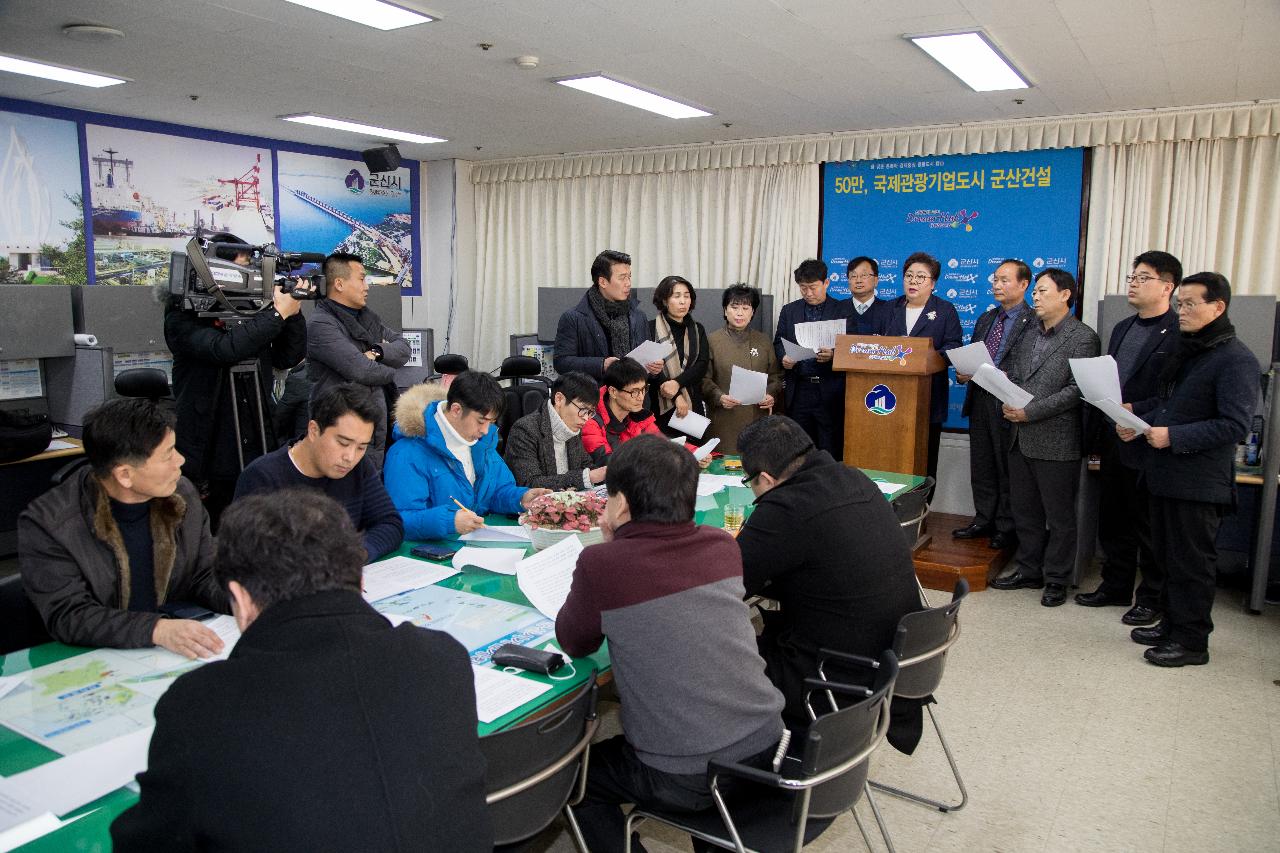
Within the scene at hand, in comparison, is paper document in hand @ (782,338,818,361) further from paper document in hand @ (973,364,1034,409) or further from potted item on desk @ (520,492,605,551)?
potted item on desk @ (520,492,605,551)

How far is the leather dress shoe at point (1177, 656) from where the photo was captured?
4133 millimetres

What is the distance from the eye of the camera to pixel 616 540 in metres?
2.05

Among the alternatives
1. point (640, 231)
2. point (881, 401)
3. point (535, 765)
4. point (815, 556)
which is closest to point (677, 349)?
point (881, 401)

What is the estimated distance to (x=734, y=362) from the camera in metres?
5.88

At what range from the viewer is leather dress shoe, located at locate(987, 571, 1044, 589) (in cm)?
516

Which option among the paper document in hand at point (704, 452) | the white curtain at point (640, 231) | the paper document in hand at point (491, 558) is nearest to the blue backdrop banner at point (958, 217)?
the white curtain at point (640, 231)

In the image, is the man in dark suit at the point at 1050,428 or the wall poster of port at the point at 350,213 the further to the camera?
the wall poster of port at the point at 350,213

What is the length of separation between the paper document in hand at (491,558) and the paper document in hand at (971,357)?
10.2 ft

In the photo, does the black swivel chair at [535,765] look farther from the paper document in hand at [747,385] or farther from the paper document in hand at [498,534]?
the paper document in hand at [747,385]

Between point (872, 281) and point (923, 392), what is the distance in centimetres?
101

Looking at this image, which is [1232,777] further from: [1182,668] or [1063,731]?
[1182,668]

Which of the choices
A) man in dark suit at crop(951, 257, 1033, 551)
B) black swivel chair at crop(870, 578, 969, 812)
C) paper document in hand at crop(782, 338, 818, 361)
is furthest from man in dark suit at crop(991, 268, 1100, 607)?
black swivel chair at crop(870, 578, 969, 812)

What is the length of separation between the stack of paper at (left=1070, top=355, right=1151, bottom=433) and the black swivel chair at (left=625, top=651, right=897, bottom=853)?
2.56 meters

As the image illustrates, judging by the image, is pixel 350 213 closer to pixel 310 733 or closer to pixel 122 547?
pixel 122 547
